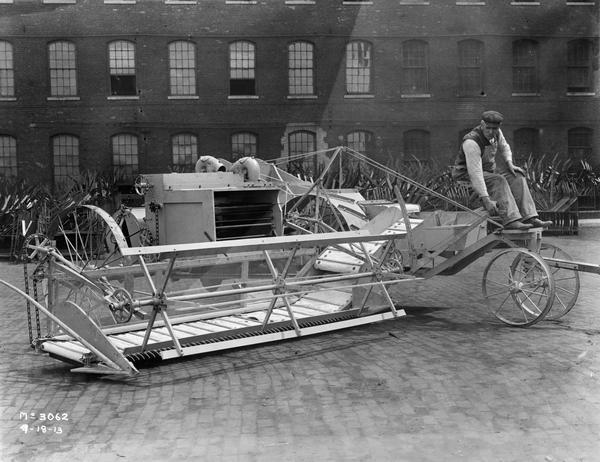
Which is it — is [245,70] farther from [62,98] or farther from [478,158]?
[478,158]

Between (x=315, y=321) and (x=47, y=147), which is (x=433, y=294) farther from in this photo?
(x=47, y=147)

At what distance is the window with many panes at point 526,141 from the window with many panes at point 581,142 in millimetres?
1509

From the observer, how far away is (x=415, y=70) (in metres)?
32.0

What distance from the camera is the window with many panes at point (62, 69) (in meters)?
30.8

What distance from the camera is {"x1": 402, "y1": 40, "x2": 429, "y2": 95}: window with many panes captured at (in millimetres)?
31891

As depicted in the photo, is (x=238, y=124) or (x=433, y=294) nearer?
(x=433, y=294)

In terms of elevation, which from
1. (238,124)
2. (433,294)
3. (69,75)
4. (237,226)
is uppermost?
(69,75)

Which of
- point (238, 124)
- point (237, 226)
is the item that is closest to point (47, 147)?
point (238, 124)

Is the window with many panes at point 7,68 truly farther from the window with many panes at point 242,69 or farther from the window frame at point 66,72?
the window with many panes at point 242,69

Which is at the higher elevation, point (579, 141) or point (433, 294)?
point (579, 141)

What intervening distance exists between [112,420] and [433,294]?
254 inches

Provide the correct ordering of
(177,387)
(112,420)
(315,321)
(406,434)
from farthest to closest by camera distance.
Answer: (315,321) < (177,387) < (112,420) < (406,434)

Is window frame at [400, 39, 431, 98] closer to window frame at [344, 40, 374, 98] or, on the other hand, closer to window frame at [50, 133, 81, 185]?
window frame at [344, 40, 374, 98]

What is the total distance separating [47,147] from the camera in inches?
1241
